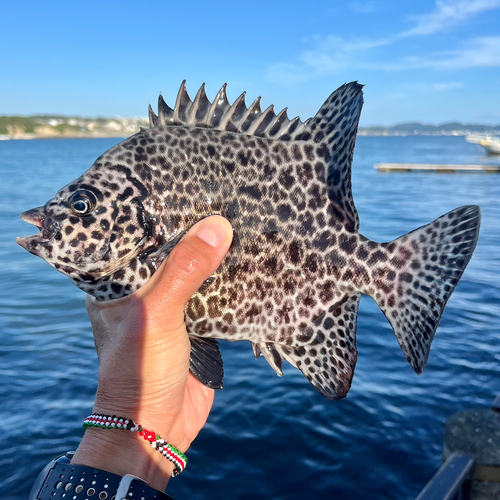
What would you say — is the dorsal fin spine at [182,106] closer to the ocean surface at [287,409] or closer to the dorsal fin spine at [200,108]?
the dorsal fin spine at [200,108]

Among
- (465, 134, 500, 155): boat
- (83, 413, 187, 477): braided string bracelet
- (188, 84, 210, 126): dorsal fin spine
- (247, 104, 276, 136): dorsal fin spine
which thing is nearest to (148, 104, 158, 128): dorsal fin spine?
(188, 84, 210, 126): dorsal fin spine

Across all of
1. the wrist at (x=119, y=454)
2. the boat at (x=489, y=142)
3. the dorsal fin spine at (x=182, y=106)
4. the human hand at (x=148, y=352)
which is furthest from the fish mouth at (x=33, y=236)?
the boat at (x=489, y=142)

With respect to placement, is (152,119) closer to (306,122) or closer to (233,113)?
(233,113)

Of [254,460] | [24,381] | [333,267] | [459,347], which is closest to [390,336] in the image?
[459,347]

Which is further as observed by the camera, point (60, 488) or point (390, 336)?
point (390, 336)

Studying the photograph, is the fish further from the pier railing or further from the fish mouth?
the pier railing

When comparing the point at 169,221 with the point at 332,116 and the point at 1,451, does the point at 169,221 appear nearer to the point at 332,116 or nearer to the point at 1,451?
the point at 332,116
